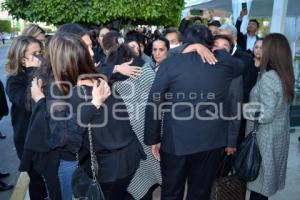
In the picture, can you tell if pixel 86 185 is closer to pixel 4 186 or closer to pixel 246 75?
pixel 246 75

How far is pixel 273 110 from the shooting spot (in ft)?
9.75

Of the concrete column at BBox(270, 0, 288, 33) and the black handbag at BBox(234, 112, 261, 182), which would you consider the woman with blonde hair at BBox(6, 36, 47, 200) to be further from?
the concrete column at BBox(270, 0, 288, 33)

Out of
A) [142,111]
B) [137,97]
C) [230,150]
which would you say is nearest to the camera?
[137,97]

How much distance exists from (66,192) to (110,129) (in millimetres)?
571

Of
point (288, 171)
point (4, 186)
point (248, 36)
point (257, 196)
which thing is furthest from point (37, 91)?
point (248, 36)

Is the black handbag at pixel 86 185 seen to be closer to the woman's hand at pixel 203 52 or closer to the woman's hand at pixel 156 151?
the woman's hand at pixel 156 151

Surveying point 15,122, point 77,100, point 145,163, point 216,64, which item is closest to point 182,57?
point 216,64

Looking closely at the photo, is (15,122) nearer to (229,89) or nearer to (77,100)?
(77,100)

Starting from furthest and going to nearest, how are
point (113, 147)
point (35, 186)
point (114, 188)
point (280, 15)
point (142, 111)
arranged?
point (280, 15)
point (35, 186)
point (142, 111)
point (114, 188)
point (113, 147)

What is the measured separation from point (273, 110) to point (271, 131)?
223 mm

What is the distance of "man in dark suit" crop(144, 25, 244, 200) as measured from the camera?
2.70 m

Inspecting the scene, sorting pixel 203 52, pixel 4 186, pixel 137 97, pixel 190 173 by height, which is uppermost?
pixel 203 52

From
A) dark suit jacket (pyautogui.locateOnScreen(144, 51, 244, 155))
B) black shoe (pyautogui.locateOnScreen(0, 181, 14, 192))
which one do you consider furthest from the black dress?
black shoe (pyautogui.locateOnScreen(0, 181, 14, 192))

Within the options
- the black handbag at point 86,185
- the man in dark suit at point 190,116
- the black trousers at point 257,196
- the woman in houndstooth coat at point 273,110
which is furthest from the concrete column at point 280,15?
the black handbag at point 86,185
